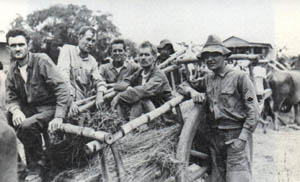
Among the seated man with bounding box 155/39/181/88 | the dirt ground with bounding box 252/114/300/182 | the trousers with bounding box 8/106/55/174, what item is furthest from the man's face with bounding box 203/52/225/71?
the seated man with bounding box 155/39/181/88

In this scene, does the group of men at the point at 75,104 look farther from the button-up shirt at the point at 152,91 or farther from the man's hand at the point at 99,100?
the button-up shirt at the point at 152,91

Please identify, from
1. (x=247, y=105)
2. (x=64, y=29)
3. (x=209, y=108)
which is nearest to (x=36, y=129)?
(x=209, y=108)

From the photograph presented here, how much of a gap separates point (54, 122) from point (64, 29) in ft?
41.1

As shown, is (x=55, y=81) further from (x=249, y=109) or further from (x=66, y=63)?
(x=249, y=109)

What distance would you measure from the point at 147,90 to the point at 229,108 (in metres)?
1.00

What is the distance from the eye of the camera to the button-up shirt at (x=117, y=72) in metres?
4.48

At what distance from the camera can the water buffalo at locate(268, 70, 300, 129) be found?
876 cm

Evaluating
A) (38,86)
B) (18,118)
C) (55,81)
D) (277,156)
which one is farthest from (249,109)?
(277,156)

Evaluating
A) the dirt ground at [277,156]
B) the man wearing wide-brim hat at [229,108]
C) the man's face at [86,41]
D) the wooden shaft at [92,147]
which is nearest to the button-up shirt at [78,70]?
the man's face at [86,41]

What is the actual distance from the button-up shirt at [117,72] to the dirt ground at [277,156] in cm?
239

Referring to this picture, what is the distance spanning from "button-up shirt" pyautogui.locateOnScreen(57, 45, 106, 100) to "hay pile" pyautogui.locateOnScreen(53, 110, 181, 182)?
125 centimetres

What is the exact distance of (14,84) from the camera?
3361 millimetres

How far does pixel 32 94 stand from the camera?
3246mm

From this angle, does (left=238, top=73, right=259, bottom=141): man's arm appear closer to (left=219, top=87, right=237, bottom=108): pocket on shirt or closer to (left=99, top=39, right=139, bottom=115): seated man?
(left=219, top=87, right=237, bottom=108): pocket on shirt
